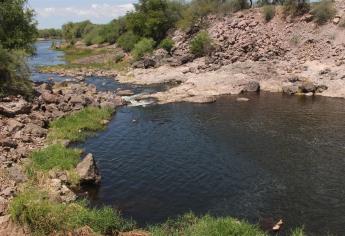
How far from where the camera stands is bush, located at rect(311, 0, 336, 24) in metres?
77.5

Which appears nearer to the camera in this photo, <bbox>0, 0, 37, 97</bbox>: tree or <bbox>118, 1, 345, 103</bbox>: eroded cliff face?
<bbox>0, 0, 37, 97</bbox>: tree

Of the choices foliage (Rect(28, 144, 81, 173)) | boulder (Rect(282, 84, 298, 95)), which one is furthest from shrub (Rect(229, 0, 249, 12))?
foliage (Rect(28, 144, 81, 173))

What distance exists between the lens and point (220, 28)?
8975cm

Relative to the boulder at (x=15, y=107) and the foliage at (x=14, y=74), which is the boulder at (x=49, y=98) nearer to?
the foliage at (x=14, y=74)

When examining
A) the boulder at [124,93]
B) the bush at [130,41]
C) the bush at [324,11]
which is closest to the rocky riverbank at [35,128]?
the boulder at [124,93]

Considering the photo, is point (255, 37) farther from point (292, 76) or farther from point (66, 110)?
point (66, 110)

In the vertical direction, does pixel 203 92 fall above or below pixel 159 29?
below

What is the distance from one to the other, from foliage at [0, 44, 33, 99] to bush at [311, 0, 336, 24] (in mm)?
52805

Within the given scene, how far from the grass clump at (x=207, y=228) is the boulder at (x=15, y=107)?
1043 inches

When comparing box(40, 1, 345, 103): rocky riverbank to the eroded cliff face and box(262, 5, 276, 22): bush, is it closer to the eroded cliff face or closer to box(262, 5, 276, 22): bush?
the eroded cliff face

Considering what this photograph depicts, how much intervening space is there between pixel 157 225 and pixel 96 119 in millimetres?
27028

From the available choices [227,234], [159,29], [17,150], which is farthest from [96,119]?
[159,29]

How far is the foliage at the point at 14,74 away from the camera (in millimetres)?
52031

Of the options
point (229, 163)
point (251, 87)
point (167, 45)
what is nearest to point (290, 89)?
point (251, 87)
